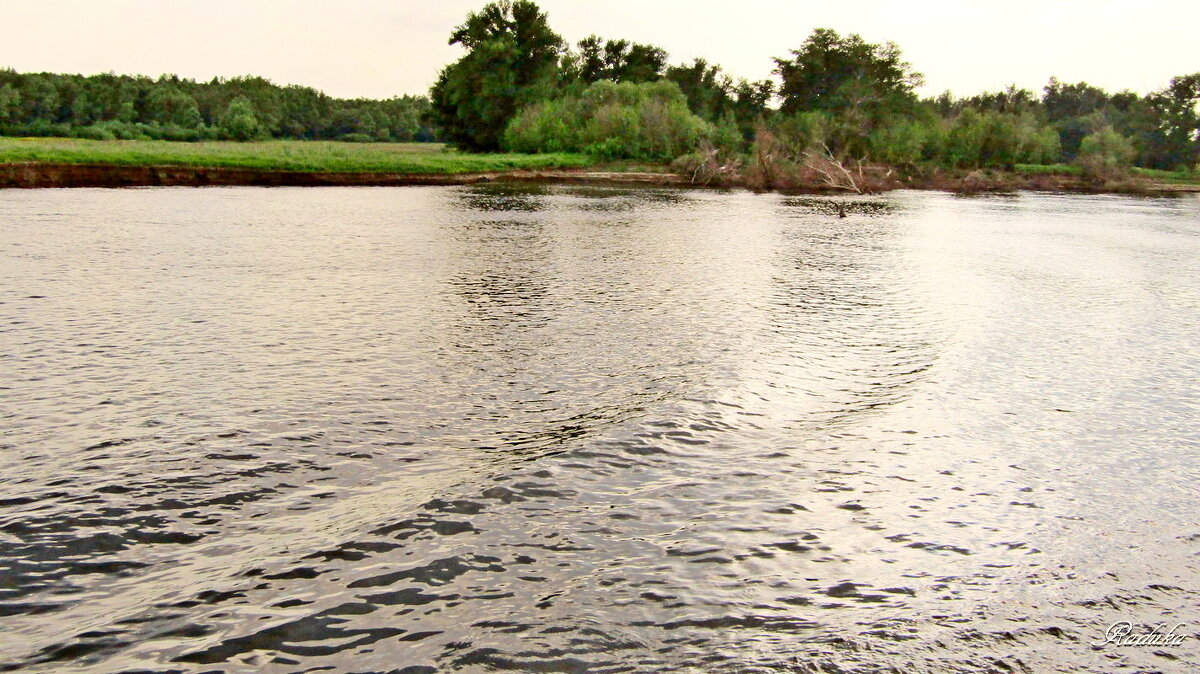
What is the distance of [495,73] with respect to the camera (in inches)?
3959

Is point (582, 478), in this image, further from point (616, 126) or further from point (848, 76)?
point (848, 76)

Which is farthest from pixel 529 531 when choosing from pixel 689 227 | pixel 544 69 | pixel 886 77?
pixel 886 77

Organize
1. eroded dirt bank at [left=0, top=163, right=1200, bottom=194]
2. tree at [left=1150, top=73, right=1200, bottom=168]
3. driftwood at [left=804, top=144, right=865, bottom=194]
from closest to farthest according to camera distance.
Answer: eroded dirt bank at [left=0, top=163, right=1200, bottom=194]
driftwood at [left=804, top=144, right=865, bottom=194]
tree at [left=1150, top=73, right=1200, bottom=168]

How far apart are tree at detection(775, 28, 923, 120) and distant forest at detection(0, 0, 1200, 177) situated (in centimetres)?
19

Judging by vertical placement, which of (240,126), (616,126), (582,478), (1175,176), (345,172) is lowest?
(582,478)

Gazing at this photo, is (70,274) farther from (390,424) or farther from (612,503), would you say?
(612,503)

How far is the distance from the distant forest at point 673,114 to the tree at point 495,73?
0.17 meters

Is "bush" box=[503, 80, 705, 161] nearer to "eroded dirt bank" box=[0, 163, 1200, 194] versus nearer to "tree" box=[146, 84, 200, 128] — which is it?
"eroded dirt bank" box=[0, 163, 1200, 194]

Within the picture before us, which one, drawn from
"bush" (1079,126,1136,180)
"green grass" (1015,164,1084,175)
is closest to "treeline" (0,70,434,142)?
"green grass" (1015,164,1084,175)

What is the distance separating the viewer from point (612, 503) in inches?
299

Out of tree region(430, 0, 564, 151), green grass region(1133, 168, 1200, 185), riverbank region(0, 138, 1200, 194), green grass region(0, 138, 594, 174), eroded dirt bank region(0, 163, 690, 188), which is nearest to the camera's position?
eroded dirt bank region(0, 163, 690, 188)

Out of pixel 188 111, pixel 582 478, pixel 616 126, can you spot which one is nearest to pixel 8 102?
pixel 188 111

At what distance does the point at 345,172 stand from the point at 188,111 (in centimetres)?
9512

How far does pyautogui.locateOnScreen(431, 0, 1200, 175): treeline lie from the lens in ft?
287
